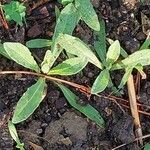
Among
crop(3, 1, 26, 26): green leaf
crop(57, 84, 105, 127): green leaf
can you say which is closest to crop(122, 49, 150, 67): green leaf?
crop(57, 84, 105, 127): green leaf

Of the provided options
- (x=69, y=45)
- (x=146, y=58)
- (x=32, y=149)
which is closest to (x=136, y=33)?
(x=146, y=58)

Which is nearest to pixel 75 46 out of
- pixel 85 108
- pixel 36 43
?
pixel 36 43

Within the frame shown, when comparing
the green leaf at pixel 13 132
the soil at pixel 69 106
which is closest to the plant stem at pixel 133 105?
the soil at pixel 69 106

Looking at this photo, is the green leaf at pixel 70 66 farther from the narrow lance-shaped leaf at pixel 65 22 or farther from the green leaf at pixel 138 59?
the green leaf at pixel 138 59

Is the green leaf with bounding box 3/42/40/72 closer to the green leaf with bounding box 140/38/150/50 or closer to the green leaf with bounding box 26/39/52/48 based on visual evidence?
the green leaf with bounding box 26/39/52/48

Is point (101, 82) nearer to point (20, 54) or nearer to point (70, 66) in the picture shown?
point (70, 66)
